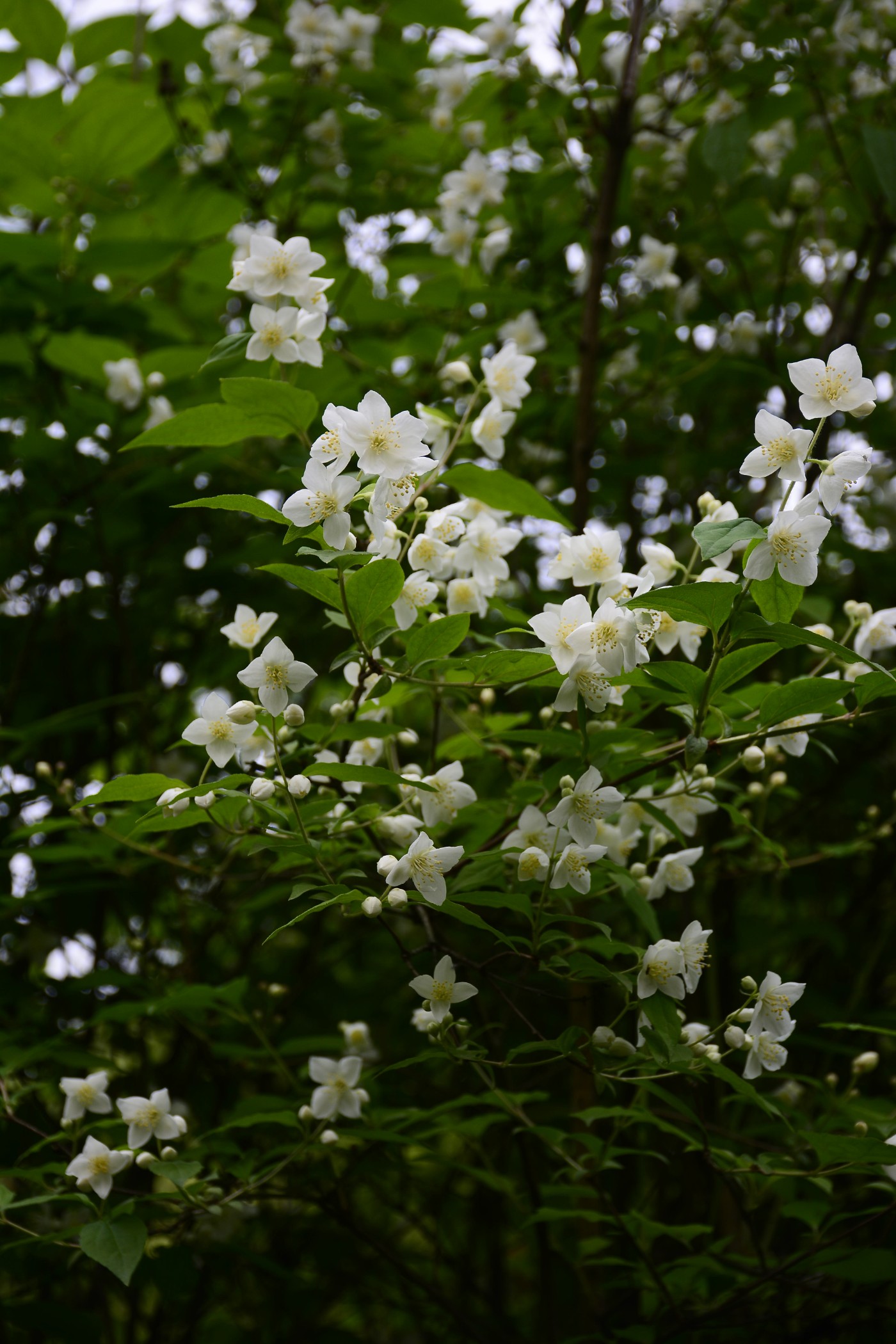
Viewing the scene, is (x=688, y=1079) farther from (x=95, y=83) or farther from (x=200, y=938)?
(x=95, y=83)

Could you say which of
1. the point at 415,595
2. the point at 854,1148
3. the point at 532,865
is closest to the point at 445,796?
the point at 532,865

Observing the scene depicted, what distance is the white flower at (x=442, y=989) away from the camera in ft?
4.54

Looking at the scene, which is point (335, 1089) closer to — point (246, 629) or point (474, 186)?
point (246, 629)

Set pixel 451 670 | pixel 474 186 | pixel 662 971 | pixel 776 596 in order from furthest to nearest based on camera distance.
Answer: pixel 474 186, pixel 451 670, pixel 662 971, pixel 776 596

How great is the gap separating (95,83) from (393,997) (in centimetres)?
236

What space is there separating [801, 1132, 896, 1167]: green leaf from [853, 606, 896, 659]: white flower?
664 millimetres

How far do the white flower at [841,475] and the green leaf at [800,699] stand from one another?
200mm

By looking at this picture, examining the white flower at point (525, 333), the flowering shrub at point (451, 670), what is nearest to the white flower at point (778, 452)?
the flowering shrub at point (451, 670)

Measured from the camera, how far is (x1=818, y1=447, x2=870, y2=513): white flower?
1.22 metres

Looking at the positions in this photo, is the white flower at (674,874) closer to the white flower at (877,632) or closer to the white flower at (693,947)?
the white flower at (693,947)

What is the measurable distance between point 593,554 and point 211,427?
544mm

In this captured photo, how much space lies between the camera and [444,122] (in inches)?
106

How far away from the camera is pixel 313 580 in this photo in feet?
3.95

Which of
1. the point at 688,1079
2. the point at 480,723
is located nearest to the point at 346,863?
the point at 480,723
